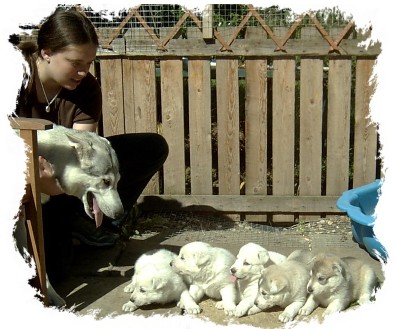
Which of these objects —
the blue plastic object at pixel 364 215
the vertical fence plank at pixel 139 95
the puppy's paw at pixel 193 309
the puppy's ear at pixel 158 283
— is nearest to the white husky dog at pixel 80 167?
the puppy's ear at pixel 158 283

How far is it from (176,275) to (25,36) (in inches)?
107

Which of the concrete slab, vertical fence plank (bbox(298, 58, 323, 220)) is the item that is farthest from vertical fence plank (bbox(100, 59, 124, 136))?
vertical fence plank (bbox(298, 58, 323, 220))

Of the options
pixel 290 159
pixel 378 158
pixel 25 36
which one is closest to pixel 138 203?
pixel 290 159

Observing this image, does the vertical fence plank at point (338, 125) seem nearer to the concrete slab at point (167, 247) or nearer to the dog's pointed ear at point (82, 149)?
the concrete slab at point (167, 247)

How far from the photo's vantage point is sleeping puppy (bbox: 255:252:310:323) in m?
3.09

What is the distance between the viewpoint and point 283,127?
4.93 m

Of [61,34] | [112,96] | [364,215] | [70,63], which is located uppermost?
[61,34]

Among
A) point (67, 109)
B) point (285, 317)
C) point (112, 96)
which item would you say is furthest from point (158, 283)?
point (112, 96)

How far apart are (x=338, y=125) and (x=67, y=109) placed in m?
2.38

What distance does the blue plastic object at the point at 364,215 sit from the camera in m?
3.72

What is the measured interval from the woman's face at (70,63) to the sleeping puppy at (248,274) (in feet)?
4.95

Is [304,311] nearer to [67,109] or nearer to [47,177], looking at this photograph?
[47,177]

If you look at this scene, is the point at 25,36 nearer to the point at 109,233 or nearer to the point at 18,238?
the point at 109,233

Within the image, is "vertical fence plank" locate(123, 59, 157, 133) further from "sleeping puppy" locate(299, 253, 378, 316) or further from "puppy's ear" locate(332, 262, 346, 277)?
"puppy's ear" locate(332, 262, 346, 277)
